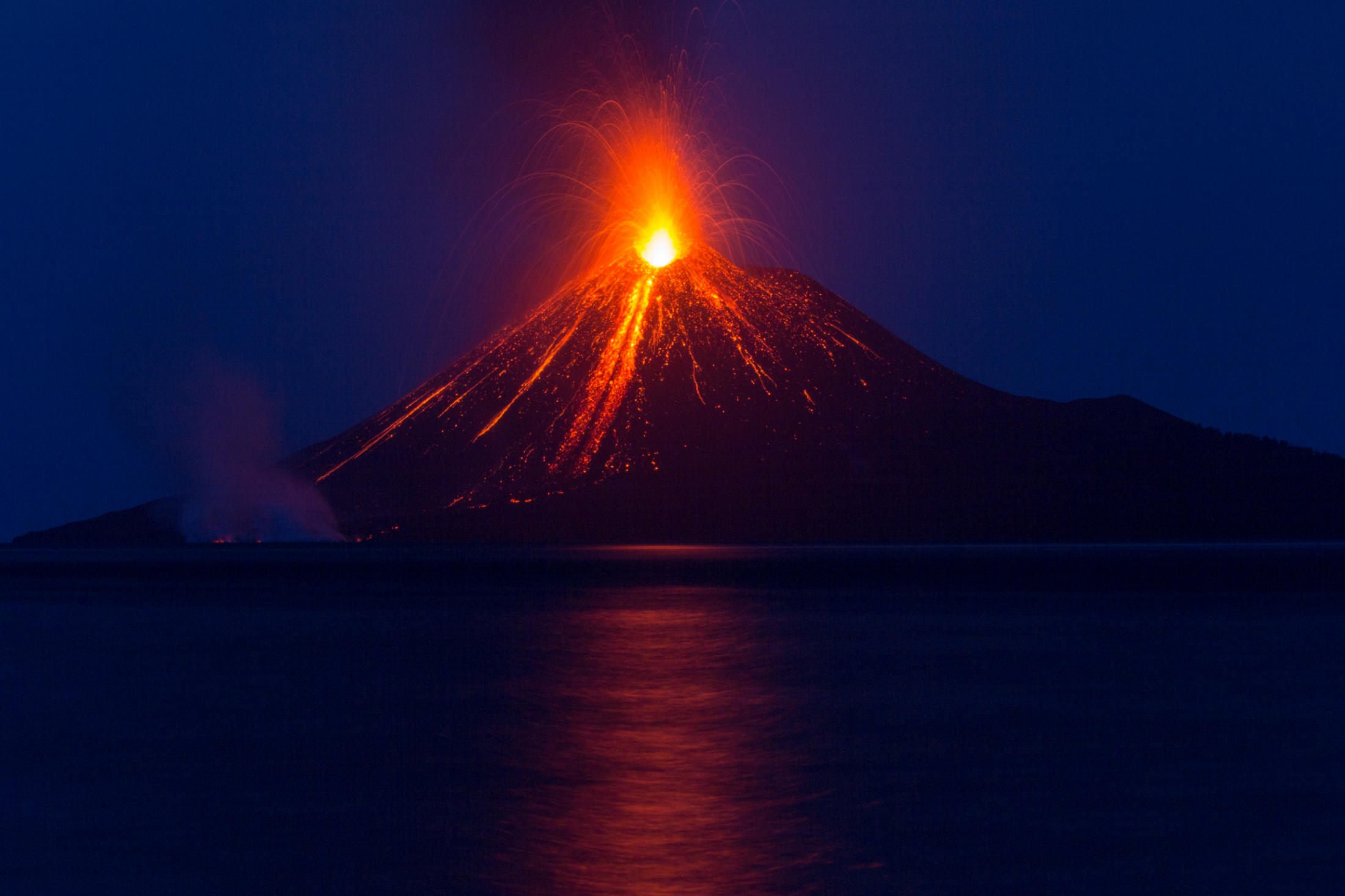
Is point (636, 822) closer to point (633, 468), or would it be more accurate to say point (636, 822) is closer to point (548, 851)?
point (548, 851)

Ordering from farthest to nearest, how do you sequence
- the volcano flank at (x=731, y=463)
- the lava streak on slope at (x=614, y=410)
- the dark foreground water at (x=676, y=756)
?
the lava streak on slope at (x=614, y=410)
the volcano flank at (x=731, y=463)
the dark foreground water at (x=676, y=756)

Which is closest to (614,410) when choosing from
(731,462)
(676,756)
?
(731,462)

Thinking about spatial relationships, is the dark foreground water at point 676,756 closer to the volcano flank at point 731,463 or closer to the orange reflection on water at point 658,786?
the orange reflection on water at point 658,786

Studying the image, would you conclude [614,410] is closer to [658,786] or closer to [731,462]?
[731,462]

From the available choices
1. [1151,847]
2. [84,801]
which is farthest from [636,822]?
[84,801]

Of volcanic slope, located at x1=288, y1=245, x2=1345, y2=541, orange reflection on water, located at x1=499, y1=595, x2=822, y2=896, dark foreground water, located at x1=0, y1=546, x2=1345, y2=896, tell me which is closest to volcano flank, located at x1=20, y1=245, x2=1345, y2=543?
volcanic slope, located at x1=288, y1=245, x2=1345, y2=541

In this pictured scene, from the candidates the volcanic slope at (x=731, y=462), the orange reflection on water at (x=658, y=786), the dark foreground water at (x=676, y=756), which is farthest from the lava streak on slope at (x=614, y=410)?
the orange reflection on water at (x=658, y=786)

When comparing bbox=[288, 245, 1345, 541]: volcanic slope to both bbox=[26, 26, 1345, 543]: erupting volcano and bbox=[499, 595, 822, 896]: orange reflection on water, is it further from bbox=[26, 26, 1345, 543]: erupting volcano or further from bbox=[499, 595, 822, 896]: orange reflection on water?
bbox=[499, 595, 822, 896]: orange reflection on water
